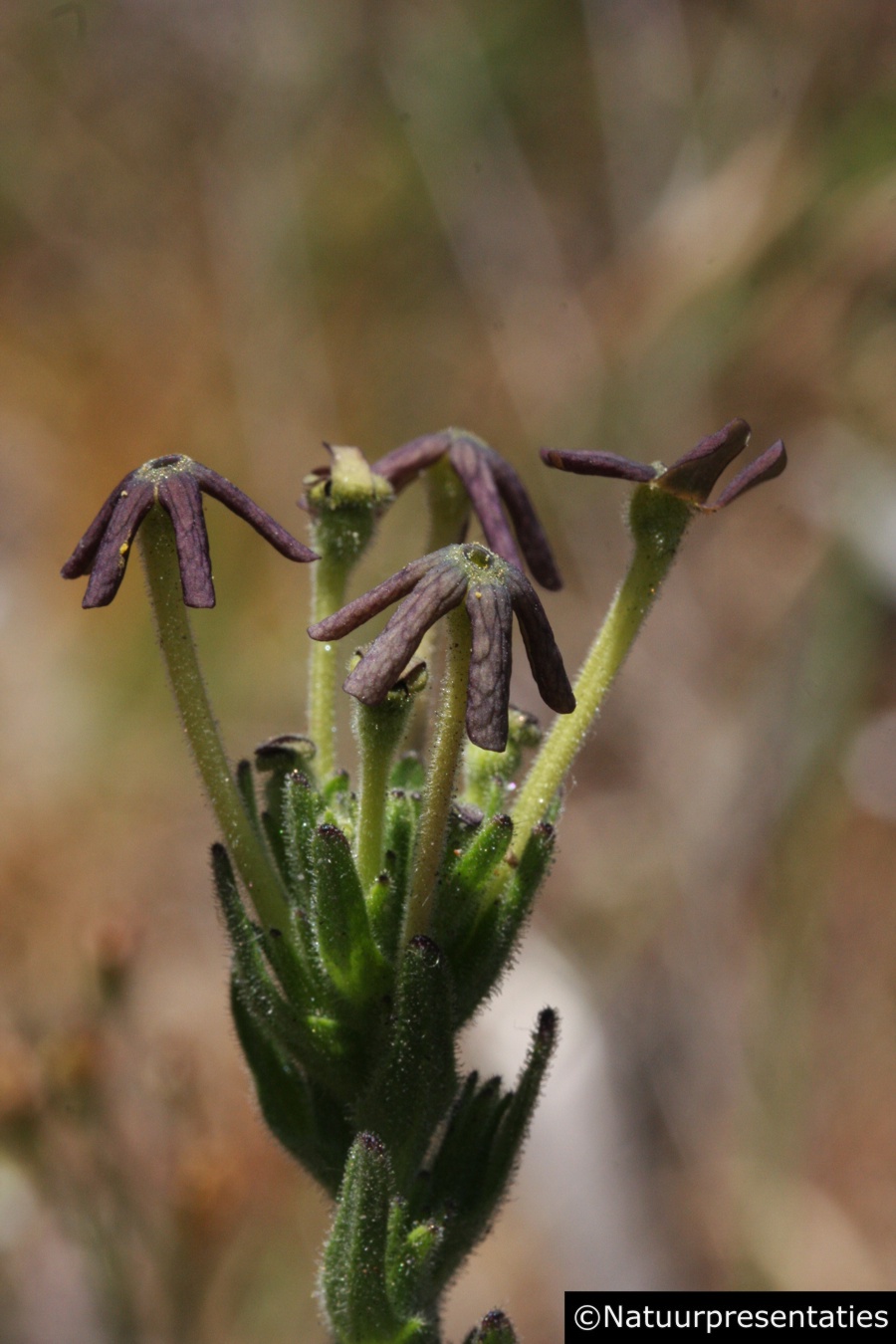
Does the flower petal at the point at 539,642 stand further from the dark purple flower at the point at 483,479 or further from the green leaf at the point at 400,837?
the dark purple flower at the point at 483,479

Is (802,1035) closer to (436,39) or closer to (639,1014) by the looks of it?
(639,1014)

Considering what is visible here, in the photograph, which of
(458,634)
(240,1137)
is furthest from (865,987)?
(458,634)

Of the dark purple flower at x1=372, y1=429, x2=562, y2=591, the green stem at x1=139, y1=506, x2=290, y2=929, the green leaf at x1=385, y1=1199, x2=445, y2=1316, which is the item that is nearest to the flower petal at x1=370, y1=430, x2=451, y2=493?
the dark purple flower at x1=372, y1=429, x2=562, y2=591

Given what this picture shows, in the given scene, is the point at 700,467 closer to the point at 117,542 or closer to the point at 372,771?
the point at 372,771

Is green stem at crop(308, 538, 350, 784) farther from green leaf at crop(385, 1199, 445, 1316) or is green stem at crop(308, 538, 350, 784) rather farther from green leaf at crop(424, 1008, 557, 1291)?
green leaf at crop(385, 1199, 445, 1316)

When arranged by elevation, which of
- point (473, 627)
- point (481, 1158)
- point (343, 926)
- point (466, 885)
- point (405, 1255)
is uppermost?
point (473, 627)

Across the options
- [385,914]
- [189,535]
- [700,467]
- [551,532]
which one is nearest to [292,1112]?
[385,914]

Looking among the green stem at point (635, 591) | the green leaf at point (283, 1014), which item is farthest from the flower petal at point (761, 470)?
the green leaf at point (283, 1014)
